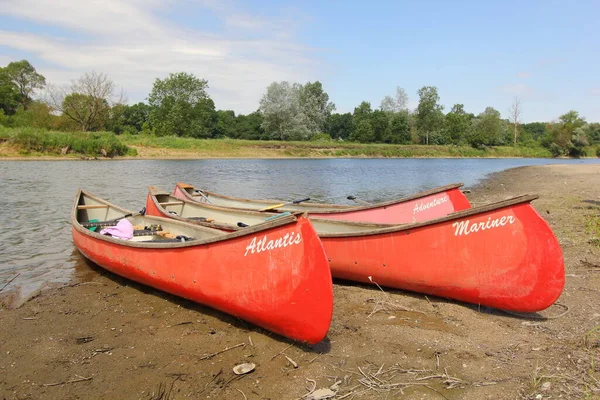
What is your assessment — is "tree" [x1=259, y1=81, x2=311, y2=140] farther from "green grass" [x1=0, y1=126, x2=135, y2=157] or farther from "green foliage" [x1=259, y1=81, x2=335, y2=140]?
"green grass" [x1=0, y1=126, x2=135, y2=157]

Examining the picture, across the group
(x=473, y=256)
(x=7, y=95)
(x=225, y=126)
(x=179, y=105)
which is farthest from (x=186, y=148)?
(x=473, y=256)

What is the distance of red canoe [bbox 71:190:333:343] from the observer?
4.29m

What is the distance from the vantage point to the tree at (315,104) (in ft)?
273

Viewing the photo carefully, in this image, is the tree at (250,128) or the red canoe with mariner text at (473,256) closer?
the red canoe with mariner text at (473,256)

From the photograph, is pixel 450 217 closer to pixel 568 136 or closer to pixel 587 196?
pixel 587 196

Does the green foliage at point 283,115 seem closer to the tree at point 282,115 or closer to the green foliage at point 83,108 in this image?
the tree at point 282,115

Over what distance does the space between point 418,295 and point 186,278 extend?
10.1ft

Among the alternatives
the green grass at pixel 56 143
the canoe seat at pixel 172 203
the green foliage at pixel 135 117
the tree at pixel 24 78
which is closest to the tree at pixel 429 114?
the green foliage at pixel 135 117

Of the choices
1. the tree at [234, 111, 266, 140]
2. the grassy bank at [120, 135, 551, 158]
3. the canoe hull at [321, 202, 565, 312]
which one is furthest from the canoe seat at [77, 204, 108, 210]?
the tree at [234, 111, 266, 140]

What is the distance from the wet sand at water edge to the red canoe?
30cm

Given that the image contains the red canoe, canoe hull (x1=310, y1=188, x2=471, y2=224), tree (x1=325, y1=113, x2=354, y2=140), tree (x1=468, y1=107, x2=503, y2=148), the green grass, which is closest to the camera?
the red canoe

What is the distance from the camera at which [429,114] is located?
81875 millimetres

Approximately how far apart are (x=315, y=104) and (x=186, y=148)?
141 feet

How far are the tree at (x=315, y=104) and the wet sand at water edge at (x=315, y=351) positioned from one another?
243ft
